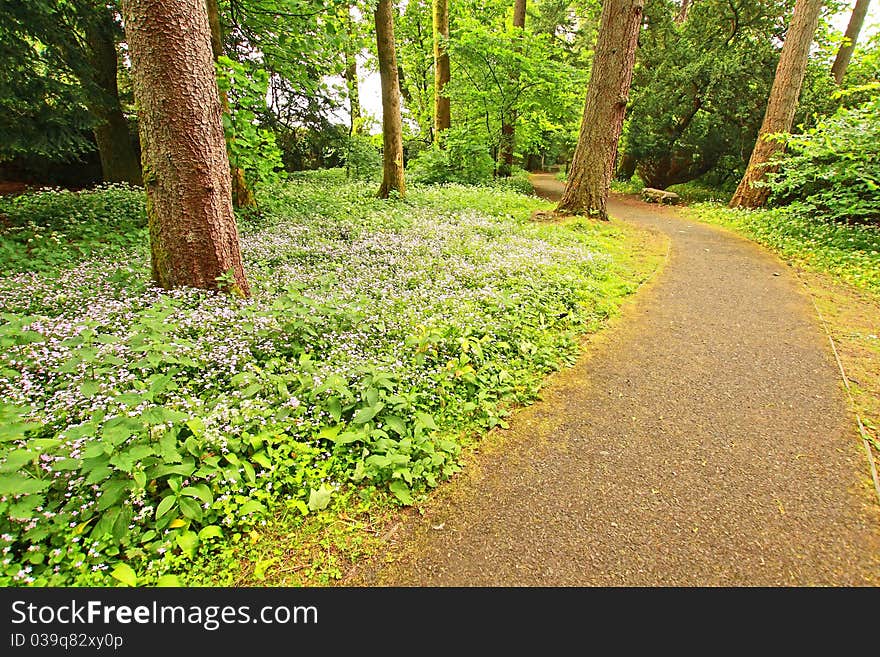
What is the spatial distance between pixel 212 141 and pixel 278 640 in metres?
4.61

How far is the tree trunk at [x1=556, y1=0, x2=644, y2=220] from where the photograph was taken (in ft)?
27.9

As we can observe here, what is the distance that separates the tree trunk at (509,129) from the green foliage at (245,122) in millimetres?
10129

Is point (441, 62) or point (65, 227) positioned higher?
point (441, 62)

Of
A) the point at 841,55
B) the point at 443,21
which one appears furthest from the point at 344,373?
the point at 841,55

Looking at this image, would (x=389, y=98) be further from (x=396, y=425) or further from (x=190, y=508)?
(x=190, y=508)

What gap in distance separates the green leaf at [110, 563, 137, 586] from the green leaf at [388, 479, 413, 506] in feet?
4.13

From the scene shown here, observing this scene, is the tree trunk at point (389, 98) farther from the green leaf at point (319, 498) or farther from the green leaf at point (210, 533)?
the green leaf at point (210, 533)

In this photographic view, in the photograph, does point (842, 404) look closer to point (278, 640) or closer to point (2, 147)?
point (278, 640)

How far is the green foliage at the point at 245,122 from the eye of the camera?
682cm

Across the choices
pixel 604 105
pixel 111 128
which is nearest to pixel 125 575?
pixel 604 105

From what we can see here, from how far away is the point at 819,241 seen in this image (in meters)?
8.41

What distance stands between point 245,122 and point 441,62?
416 inches

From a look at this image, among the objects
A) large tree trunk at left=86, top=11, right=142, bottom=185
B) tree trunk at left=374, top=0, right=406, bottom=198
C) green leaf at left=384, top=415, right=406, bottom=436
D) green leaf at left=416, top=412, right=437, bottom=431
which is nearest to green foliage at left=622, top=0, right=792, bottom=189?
tree trunk at left=374, top=0, right=406, bottom=198

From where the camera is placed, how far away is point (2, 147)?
659 cm
